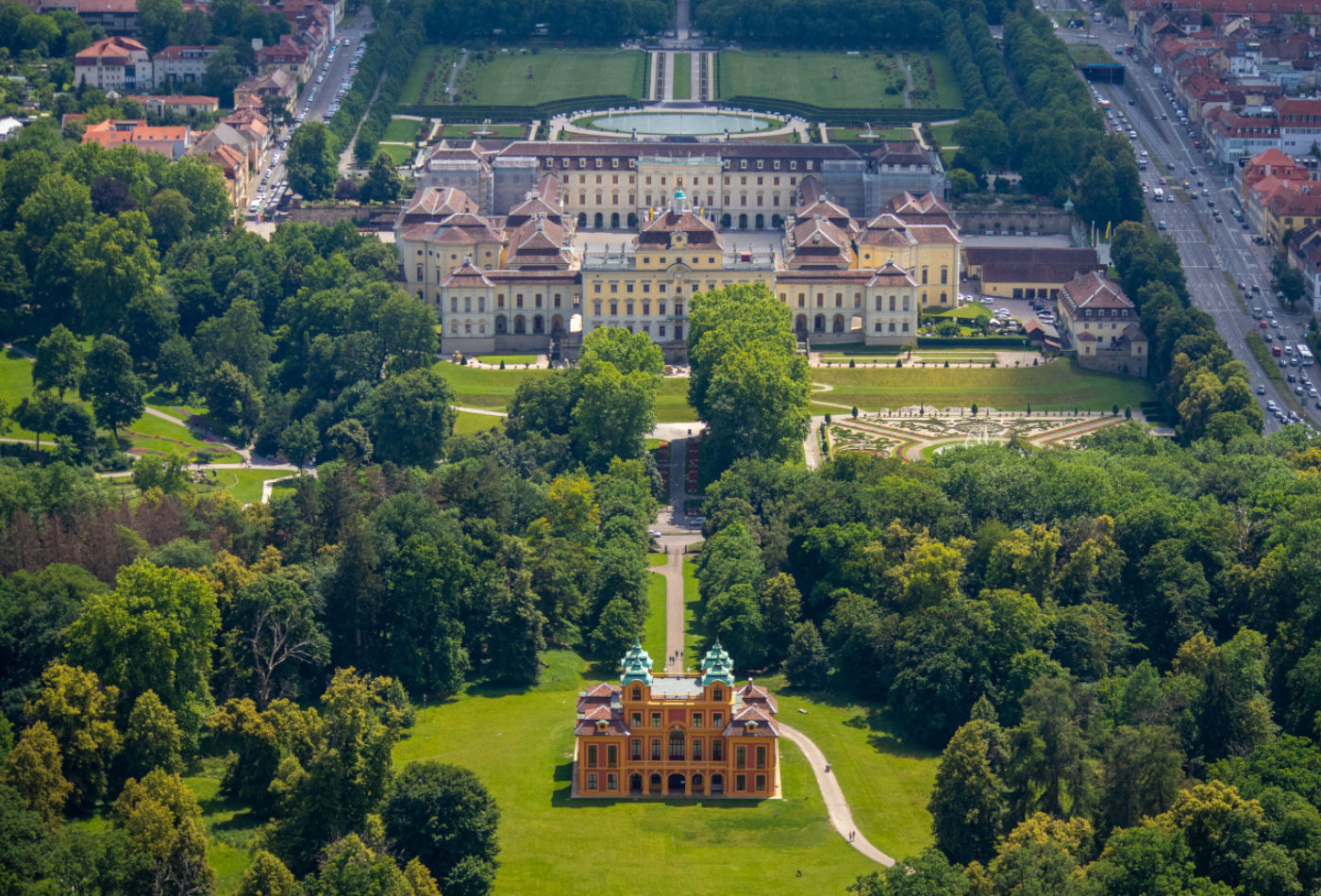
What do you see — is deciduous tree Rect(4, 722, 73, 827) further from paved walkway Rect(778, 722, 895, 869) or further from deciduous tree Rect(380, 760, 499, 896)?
paved walkway Rect(778, 722, 895, 869)

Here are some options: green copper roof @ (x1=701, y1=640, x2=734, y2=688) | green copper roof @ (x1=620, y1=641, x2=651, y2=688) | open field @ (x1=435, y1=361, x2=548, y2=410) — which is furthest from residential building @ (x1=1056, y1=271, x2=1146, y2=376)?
green copper roof @ (x1=620, y1=641, x2=651, y2=688)

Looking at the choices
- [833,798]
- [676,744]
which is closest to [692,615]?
[676,744]

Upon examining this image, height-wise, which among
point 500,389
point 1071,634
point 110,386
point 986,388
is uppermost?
point 986,388

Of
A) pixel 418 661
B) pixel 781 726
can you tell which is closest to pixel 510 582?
pixel 418 661

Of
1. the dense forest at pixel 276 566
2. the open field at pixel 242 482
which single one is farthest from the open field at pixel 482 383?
the open field at pixel 242 482

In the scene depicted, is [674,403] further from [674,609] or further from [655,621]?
[655,621]

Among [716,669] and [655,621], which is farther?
[655,621]

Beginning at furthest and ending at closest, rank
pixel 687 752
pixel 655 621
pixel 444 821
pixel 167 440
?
pixel 167 440 → pixel 655 621 → pixel 687 752 → pixel 444 821
